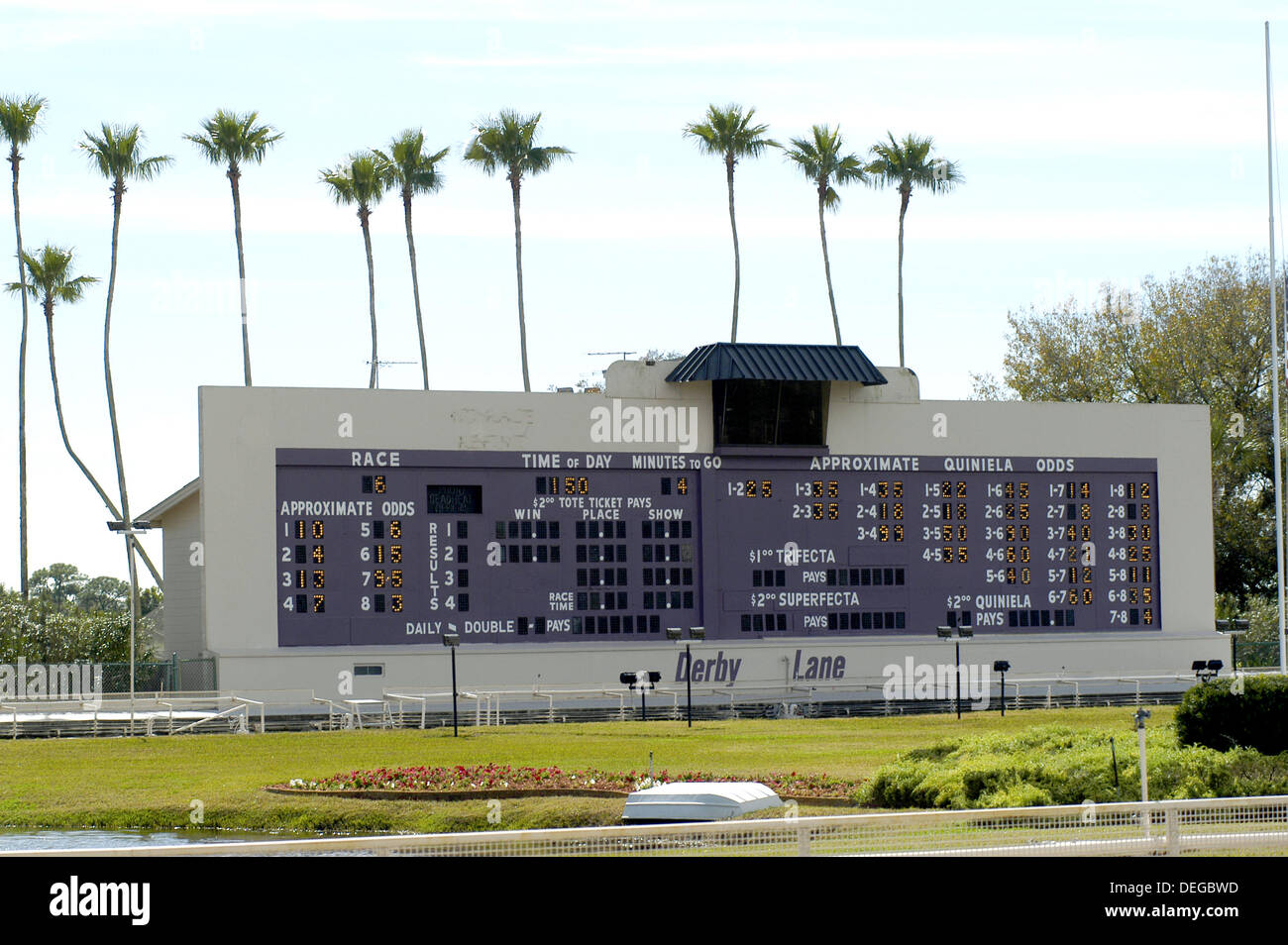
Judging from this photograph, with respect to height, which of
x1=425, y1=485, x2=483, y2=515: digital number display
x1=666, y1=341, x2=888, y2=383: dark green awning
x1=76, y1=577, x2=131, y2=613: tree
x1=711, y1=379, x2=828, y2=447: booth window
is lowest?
x1=76, y1=577, x2=131, y2=613: tree

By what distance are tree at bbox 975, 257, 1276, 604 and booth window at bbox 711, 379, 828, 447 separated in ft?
87.9

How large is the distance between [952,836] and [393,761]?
19725mm

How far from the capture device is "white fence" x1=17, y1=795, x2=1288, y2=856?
14398 millimetres

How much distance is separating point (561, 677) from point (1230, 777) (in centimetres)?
2668

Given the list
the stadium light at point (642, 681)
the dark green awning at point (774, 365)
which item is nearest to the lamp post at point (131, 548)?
the stadium light at point (642, 681)

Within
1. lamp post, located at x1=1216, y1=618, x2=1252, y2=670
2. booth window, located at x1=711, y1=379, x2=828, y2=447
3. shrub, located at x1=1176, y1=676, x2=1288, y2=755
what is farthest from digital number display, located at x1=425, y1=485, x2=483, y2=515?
shrub, located at x1=1176, y1=676, x2=1288, y2=755

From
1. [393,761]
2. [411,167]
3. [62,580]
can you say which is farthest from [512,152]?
[62,580]

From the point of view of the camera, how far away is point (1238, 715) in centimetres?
2350

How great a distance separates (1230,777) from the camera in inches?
846

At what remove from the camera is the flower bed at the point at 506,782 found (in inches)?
A: 1060

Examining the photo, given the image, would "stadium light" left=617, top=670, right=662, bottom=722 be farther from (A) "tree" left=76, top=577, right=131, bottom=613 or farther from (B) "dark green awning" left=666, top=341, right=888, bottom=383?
(A) "tree" left=76, top=577, right=131, bottom=613

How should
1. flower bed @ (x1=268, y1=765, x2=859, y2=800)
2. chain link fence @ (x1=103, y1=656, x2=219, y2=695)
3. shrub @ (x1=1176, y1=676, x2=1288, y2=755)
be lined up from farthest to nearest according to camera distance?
chain link fence @ (x1=103, y1=656, x2=219, y2=695), flower bed @ (x1=268, y1=765, x2=859, y2=800), shrub @ (x1=1176, y1=676, x2=1288, y2=755)
